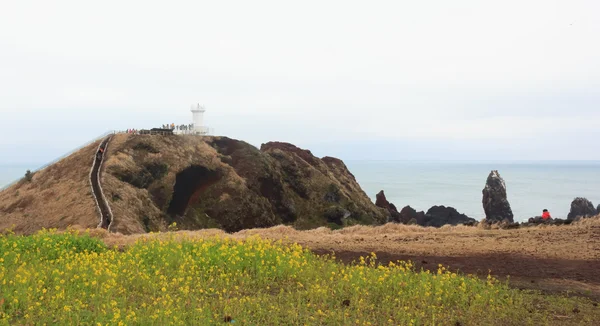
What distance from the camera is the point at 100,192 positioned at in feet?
157

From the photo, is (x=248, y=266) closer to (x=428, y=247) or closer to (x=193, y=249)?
(x=193, y=249)

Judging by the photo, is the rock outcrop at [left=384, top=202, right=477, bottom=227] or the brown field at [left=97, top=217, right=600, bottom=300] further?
the rock outcrop at [left=384, top=202, right=477, bottom=227]

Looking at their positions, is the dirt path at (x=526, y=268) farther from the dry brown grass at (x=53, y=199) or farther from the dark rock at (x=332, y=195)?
the dark rock at (x=332, y=195)

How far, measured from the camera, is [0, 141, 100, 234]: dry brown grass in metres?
43.5

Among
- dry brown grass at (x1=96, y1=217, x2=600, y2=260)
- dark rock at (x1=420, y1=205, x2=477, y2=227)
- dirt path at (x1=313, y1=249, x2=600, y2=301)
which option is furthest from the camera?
dark rock at (x1=420, y1=205, x2=477, y2=227)

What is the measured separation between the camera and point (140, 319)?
7.97m

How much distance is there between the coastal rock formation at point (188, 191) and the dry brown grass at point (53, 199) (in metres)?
0.12

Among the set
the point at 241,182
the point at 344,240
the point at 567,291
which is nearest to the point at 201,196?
the point at 241,182

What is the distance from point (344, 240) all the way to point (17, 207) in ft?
141

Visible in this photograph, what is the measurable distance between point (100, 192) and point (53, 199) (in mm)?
4974

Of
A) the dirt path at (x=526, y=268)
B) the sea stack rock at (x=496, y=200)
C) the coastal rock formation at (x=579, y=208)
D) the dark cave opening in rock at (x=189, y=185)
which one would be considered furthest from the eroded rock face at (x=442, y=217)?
the dirt path at (x=526, y=268)

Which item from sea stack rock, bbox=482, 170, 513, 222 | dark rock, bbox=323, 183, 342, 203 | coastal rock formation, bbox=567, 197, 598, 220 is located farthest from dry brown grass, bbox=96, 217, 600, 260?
dark rock, bbox=323, 183, 342, 203

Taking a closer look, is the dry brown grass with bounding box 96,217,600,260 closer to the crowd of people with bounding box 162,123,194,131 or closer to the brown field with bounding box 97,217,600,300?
the brown field with bounding box 97,217,600,300

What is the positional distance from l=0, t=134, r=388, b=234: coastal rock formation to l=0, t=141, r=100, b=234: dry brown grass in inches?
4.9
